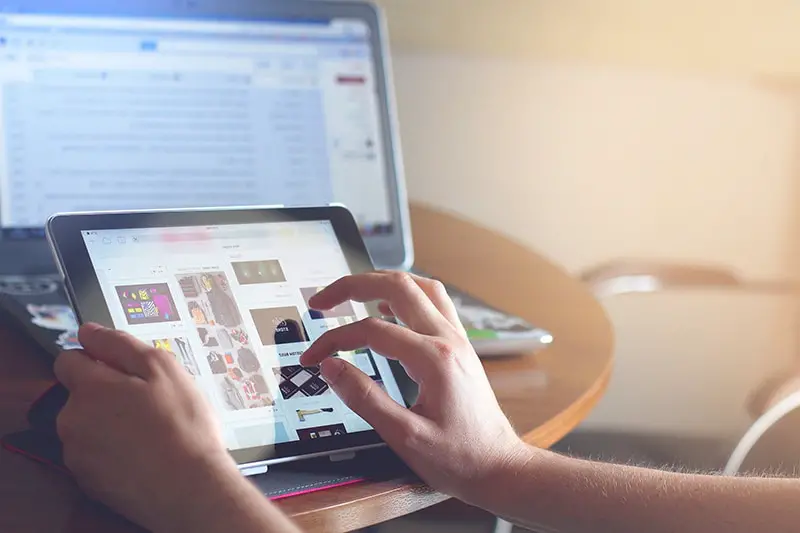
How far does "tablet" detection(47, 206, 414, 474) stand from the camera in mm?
587

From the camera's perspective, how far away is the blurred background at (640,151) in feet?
5.08

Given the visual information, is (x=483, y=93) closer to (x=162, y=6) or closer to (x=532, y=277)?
(x=532, y=277)

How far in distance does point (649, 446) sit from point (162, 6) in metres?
0.86

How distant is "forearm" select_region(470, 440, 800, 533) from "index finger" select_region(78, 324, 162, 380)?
25cm

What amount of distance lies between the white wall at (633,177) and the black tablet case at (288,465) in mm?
1041

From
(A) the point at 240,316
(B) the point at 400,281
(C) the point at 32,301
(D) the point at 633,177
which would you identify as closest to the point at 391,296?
(B) the point at 400,281

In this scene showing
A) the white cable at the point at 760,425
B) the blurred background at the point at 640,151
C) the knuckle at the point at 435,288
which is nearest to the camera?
the knuckle at the point at 435,288

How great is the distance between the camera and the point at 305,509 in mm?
541

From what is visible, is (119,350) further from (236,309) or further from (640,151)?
(640,151)

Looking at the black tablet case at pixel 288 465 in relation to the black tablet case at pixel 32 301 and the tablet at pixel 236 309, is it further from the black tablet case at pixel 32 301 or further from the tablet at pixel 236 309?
the black tablet case at pixel 32 301

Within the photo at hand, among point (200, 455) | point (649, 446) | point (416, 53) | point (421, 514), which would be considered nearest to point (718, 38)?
point (416, 53)

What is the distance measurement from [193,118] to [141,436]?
56cm

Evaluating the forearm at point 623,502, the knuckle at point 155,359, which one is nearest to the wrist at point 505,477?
the forearm at point 623,502

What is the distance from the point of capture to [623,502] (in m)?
0.62
